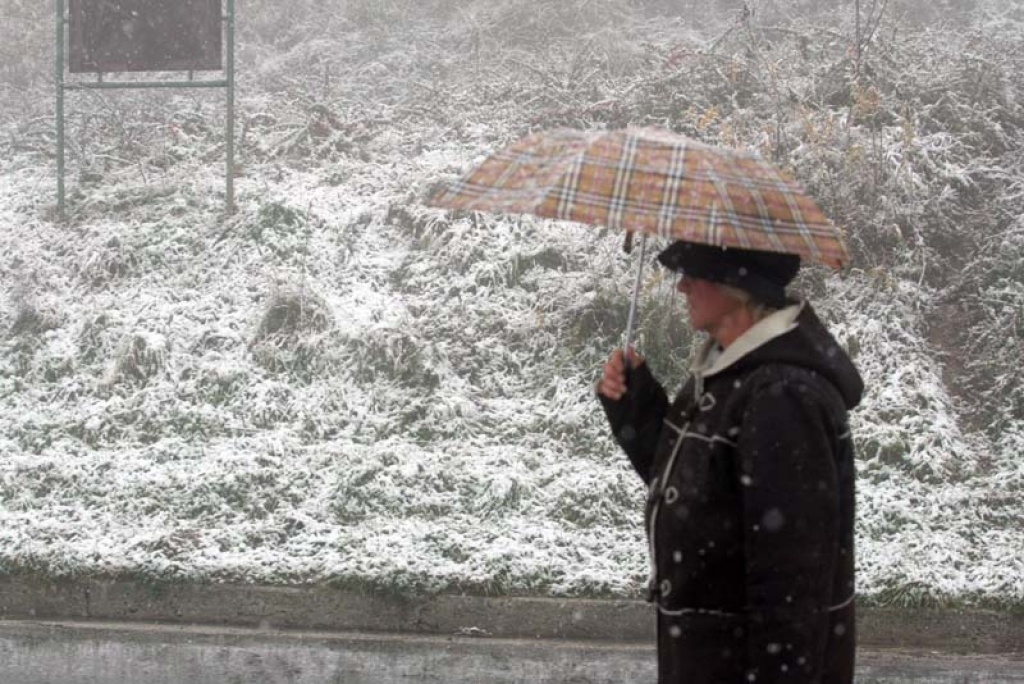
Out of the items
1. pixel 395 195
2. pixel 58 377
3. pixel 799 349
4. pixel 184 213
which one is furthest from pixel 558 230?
pixel 799 349

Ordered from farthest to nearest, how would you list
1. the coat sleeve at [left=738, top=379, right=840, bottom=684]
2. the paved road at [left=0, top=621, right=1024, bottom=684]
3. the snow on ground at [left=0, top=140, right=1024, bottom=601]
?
the snow on ground at [left=0, top=140, right=1024, bottom=601] → the paved road at [left=0, top=621, right=1024, bottom=684] → the coat sleeve at [left=738, top=379, right=840, bottom=684]

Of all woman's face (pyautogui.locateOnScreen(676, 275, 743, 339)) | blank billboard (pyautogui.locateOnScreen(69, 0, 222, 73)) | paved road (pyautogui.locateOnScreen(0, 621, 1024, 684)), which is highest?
blank billboard (pyautogui.locateOnScreen(69, 0, 222, 73))

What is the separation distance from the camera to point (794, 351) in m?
2.83

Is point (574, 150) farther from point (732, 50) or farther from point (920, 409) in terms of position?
point (732, 50)

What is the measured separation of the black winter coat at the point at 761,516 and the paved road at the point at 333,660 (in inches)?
111

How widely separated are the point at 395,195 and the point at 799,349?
280 inches

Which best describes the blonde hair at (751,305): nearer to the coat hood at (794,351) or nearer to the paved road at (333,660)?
the coat hood at (794,351)

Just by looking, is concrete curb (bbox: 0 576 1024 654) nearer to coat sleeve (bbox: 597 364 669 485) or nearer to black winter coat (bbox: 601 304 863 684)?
coat sleeve (bbox: 597 364 669 485)

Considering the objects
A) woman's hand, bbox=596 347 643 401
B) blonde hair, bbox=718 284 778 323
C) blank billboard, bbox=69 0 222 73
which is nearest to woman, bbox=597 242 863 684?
blonde hair, bbox=718 284 778 323

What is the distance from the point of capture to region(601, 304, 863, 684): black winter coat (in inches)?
105

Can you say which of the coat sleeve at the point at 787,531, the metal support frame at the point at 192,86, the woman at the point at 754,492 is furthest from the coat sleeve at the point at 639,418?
the metal support frame at the point at 192,86

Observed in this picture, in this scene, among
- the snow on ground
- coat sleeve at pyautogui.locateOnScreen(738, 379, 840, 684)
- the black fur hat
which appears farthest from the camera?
the snow on ground

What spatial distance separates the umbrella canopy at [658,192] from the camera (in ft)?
9.30

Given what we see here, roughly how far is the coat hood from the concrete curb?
338 cm
